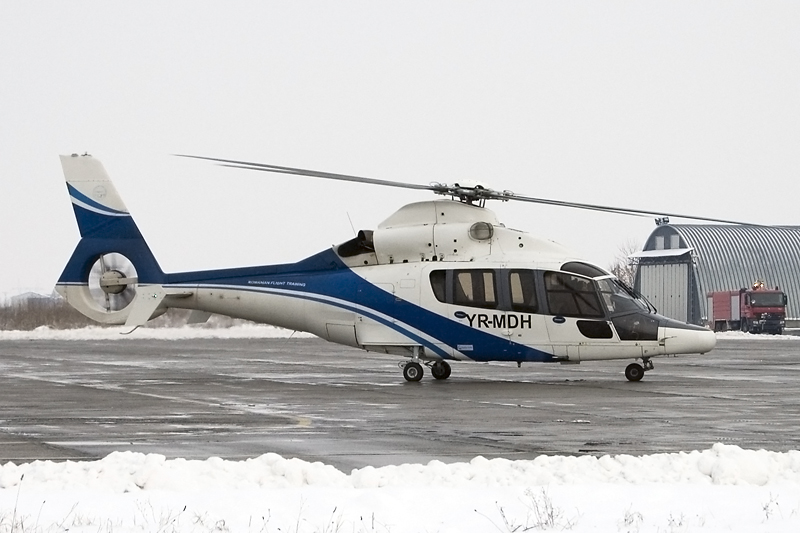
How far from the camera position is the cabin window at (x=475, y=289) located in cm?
2348

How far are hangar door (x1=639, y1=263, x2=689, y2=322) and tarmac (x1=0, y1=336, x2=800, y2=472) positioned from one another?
192 ft

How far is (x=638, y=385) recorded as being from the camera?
2273 centimetres

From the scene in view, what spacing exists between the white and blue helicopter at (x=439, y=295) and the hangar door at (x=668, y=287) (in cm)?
6641

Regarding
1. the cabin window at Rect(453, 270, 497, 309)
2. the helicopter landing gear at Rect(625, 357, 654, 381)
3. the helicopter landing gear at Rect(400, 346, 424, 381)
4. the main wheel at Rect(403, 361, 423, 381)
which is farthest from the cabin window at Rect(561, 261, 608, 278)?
the main wheel at Rect(403, 361, 423, 381)

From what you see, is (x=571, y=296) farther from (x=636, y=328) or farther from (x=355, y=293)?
(x=355, y=293)

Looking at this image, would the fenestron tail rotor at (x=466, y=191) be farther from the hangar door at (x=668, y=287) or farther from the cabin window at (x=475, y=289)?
the hangar door at (x=668, y=287)

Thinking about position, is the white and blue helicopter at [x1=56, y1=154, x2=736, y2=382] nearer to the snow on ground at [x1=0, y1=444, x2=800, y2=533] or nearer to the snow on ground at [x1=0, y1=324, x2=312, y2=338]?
the snow on ground at [x1=0, y1=444, x2=800, y2=533]

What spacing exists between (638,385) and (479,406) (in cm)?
577

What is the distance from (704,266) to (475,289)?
226 ft

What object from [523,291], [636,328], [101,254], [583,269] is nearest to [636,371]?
[636,328]

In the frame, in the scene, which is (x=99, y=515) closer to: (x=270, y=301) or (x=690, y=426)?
(x=690, y=426)

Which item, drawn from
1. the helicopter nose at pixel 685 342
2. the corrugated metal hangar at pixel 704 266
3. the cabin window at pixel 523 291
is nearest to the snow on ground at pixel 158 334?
the corrugated metal hangar at pixel 704 266

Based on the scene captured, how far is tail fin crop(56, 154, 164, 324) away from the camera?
25.8 metres

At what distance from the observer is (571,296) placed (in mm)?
23172
